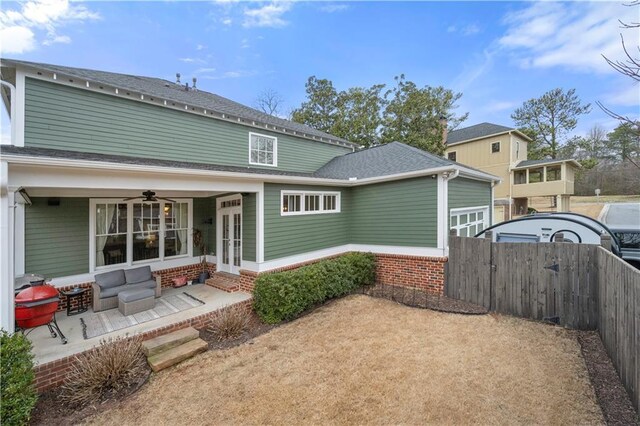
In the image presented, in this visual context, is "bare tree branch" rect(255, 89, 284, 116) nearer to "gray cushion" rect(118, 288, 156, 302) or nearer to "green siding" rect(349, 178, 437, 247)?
"green siding" rect(349, 178, 437, 247)

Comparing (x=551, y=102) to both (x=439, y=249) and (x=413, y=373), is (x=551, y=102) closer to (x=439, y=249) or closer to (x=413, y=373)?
(x=439, y=249)

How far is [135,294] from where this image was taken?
616 cm

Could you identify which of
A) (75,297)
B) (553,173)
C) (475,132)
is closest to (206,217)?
(75,297)

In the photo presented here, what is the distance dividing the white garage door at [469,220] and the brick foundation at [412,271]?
56.0 inches

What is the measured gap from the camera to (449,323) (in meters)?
6.13

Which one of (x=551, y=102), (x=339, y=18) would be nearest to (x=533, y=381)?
(x=339, y=18)

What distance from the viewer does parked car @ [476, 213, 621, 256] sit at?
7.29 meters

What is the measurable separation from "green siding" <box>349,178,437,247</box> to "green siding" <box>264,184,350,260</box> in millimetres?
517

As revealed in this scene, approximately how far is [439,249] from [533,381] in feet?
13.6

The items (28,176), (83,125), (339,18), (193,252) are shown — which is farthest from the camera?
(339,18)

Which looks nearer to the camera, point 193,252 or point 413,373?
point 413,373

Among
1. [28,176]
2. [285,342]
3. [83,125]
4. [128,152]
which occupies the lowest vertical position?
[285,342]

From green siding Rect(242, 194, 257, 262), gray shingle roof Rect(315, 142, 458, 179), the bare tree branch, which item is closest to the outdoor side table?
green siding Rect(242, 194, 257, 262)

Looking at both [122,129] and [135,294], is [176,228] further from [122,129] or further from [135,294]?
[122,129]
